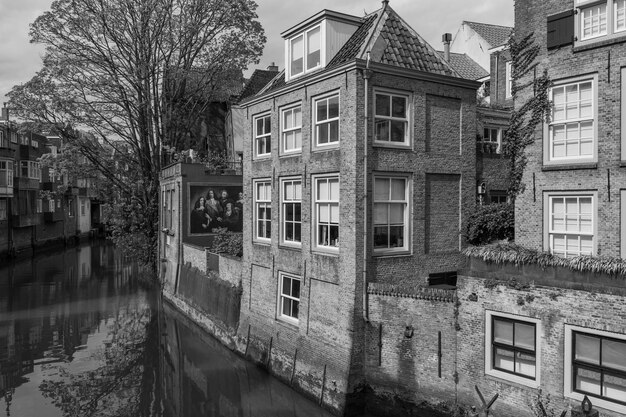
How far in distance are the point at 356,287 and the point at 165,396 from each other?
7398 mm

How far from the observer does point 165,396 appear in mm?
16422

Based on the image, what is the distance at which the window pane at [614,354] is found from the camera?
31.6 feet

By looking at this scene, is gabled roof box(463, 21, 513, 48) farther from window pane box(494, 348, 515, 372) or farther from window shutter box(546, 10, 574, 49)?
window pane box(494, 348, 515, 372)

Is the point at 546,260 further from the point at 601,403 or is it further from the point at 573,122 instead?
the point at 573,122

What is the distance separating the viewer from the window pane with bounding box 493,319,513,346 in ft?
37.1

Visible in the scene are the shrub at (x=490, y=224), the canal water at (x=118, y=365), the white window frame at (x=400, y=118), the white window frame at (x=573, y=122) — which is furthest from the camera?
the shrub at (x=490, y=224)

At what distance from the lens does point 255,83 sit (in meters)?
36.0

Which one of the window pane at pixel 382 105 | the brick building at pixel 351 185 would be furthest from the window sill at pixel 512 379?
the window pane at pixel 382 105

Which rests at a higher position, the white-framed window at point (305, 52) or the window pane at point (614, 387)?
the white-framed window at point (305, 52)

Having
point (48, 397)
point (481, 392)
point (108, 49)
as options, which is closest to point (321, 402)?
point (481, 392)

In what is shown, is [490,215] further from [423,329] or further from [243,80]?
[243,80]

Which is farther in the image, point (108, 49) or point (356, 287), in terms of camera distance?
point (108, 49)

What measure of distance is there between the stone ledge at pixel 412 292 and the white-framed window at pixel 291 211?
12.0ft

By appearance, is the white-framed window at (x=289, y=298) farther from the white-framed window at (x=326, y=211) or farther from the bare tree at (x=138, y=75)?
the bare tree at (x=138, y=75)
